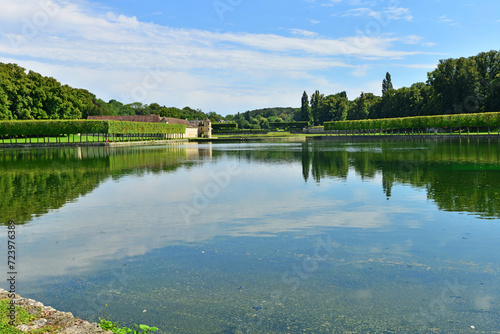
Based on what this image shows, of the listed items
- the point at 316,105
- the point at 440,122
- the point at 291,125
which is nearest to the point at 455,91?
the point at 440,122

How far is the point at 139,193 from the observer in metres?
17.0

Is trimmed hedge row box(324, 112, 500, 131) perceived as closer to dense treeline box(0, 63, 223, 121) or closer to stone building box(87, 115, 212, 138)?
stone building box(87, 115, 212, 138)

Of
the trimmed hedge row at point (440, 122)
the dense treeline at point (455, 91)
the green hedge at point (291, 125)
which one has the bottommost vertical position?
the trimmed hedge row at point (440, 122)

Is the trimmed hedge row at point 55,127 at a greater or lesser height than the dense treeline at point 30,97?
lesser

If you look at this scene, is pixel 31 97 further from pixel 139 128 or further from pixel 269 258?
pixel 269 258

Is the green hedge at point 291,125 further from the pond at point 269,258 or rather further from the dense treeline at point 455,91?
the pond at point 269,258

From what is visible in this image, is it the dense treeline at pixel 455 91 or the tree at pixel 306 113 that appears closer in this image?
the dense treeline at pixel 455 91

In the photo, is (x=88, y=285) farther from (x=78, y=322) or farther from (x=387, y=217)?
(x=387, y=217)

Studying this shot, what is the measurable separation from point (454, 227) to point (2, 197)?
15.7 meters

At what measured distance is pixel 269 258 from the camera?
8.29 m

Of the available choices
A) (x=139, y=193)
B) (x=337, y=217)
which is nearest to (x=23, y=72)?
(x=139, y=193)

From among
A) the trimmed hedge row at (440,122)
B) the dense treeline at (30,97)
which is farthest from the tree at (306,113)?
the dense treeline at (30,97)

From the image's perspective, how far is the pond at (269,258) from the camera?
588 cm

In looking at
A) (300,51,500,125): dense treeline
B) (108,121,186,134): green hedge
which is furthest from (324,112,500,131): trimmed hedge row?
(108,121,186,134): green hedge
